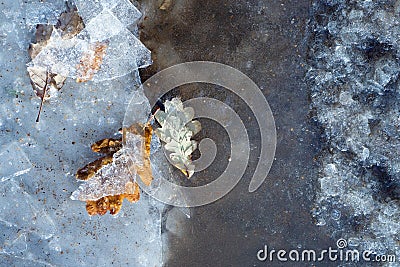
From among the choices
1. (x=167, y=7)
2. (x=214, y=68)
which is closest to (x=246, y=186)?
(x=214, y=68)

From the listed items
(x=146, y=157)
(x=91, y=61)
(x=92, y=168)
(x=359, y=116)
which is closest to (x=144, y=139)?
(x=146, y=157)

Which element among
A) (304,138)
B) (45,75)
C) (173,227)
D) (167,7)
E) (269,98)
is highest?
(167,7)

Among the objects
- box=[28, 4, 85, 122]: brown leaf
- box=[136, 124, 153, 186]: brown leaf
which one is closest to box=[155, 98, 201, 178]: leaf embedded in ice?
box=[136, 124, 153, 186]: brown leaf

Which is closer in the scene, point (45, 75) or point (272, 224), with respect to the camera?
point (45, 75)

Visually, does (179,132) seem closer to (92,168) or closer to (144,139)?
(144,139)

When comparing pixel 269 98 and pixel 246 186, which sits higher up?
pixel 269 98

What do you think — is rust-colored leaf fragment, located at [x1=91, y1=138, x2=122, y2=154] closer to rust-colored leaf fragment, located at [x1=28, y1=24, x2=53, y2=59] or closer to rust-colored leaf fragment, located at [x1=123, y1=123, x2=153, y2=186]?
rust-colored leaf fragment, located at [x1=123, y1=123, x2=153, y2=186]

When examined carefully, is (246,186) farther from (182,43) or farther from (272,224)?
(182,43)
